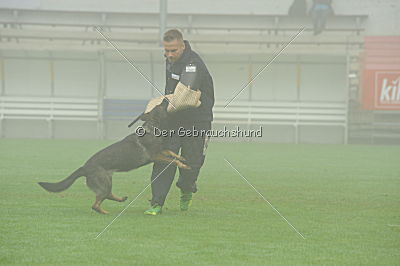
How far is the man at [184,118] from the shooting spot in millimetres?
7426

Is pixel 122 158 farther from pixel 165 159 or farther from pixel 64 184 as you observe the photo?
pixel 64 184

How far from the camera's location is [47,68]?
894 inches

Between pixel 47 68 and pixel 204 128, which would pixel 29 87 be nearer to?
pixel 47 68

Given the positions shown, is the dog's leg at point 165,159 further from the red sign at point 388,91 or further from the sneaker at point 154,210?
the red sign at point 388,91

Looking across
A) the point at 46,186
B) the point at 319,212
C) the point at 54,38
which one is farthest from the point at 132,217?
the point at 54,38

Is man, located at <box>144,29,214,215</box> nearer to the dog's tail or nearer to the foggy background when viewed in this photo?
the dog's tail

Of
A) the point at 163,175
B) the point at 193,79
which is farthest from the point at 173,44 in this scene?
the point at 163,175

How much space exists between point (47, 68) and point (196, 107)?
15780mm

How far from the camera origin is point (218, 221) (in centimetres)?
714

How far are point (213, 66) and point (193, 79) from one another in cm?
1566

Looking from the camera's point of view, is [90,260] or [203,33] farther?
[203,33]

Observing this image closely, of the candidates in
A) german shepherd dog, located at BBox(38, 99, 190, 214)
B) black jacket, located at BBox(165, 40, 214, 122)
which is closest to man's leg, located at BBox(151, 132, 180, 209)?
german shepherd dog, located at BBox(38, 99, 190, 214)

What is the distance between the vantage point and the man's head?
7387mm

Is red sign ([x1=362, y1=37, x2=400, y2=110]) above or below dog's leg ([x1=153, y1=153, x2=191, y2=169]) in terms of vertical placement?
above
